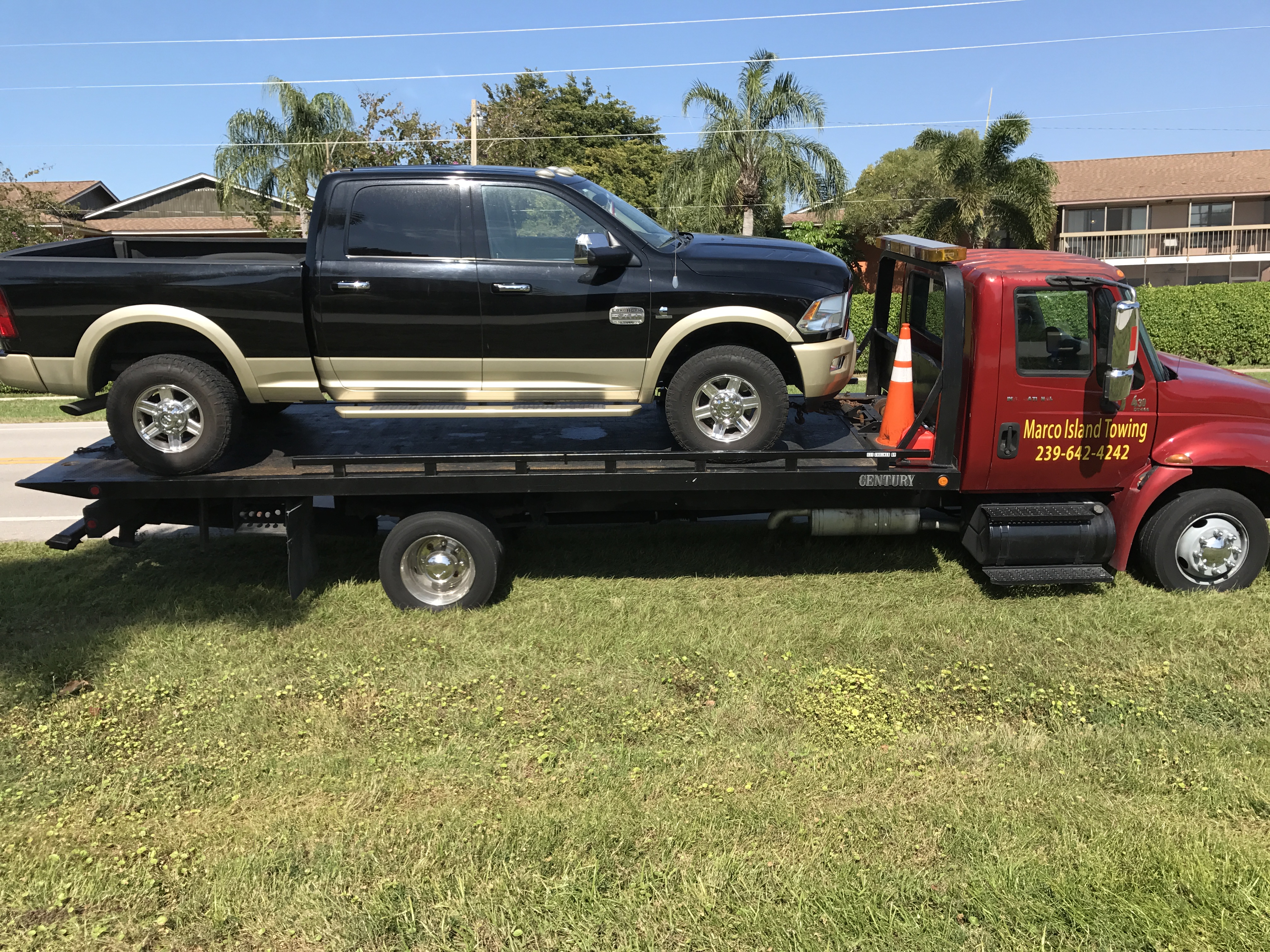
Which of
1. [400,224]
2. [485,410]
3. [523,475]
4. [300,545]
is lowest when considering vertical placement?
[300,545]

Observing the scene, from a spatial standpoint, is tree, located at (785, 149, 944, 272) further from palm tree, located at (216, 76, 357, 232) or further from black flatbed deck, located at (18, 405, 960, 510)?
black flatbed deck, located at (18, 405, 960, 510)

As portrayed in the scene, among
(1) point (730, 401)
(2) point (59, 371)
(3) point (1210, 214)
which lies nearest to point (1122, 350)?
(1) point (730, 401)

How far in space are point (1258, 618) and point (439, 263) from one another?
5.41 metres

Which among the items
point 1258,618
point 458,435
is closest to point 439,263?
point 458,435

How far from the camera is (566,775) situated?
4.41m

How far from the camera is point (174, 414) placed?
610 cm

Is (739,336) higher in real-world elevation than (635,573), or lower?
higher

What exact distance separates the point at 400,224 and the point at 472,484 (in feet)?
5.56

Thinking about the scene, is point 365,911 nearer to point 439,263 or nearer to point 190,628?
point 190,628

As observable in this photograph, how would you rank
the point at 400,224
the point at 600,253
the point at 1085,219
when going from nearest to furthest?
the point at 600,253 < the point at 400,224 < the point at 1085,219

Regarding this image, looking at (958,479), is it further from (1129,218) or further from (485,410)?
(1129,218)

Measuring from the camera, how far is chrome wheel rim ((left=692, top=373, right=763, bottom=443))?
6234 mm

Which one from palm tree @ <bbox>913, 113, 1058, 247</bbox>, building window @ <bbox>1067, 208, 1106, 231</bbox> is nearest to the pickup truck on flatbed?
palm tree @ <bbox>913, 113, 1058, 247</bbox>

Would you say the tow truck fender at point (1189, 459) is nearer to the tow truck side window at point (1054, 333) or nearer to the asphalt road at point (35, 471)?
the tow truck side window at point (1054, 333)
